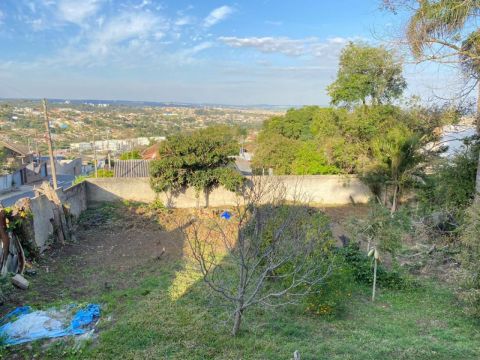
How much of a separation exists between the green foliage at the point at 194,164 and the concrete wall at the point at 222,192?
0.70 m

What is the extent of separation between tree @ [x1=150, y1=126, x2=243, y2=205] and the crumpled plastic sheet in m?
8.61

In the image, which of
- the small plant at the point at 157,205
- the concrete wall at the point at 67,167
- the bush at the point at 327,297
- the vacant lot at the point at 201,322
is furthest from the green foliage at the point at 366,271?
the concrete wall at the point at 67,167

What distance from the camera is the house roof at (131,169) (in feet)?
64.5

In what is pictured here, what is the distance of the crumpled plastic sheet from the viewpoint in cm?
480

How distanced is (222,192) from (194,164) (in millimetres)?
1966

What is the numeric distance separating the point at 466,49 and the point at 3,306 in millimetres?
9150

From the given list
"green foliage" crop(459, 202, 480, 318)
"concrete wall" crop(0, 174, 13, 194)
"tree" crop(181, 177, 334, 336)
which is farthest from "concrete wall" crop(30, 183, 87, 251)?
"concrete wall" crop(0, 174, 13, 194)

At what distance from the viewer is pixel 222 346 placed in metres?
4.46

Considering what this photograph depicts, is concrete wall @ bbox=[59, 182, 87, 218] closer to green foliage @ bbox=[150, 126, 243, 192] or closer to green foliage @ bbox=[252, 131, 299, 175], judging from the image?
Result: green foliage @ bbox=[150, 126, 243, 192]

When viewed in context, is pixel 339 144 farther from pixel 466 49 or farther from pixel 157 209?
pixel 466 49

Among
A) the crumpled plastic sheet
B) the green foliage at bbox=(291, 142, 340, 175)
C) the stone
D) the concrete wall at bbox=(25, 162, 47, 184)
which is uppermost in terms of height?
the green foliage at bbox=(291, 142, 340, 175)

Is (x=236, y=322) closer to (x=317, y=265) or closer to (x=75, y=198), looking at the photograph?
(x=317, y=265)

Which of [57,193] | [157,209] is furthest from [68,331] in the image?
[157,209]

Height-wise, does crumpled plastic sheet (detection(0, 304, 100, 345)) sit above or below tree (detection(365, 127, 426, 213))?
below
